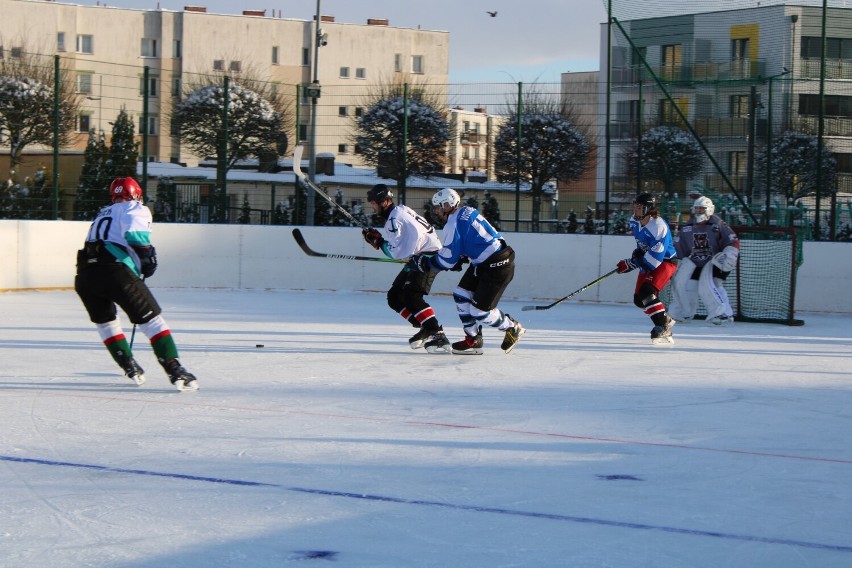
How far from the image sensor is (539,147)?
1402 cm

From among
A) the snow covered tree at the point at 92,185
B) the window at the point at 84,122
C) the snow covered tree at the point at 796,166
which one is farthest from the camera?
the window at the point at 84,122

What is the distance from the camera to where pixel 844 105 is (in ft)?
42.1

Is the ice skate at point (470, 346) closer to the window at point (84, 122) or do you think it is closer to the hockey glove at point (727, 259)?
the hockey glove at point (727, 259)

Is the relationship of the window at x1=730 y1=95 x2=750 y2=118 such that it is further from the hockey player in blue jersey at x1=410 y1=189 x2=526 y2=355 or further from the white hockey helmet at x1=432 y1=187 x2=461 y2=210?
the white hockey helmet at x1=432 y1=187 x2=461 y2=210

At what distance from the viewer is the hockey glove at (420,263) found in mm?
7883

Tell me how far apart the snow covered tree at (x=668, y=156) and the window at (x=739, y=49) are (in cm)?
140

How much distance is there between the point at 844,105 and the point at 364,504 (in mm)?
10729

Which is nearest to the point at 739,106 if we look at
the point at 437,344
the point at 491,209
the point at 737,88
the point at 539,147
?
the point at 737,88

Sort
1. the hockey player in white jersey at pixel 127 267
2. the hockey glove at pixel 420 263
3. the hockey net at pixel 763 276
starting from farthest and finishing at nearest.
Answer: the hockey net at pixel 763 276
the hockey glove at pixel 420 263
the hockey player in white jersey at pixel 127 267

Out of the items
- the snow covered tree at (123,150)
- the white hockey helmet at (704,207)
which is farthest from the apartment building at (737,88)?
the snow covered tree at (123,150)

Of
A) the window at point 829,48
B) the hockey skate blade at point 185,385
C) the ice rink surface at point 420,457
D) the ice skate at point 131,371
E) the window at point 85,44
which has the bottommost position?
the ice rink surface at point 420,457

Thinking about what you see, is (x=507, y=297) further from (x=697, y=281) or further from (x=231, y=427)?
(x=231, y=427)

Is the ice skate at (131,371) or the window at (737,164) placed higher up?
the window at (737,164)

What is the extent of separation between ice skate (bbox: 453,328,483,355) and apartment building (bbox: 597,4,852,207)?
5405 mm
